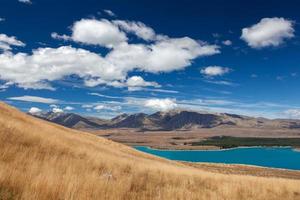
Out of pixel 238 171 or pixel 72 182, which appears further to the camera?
pixel 238 171

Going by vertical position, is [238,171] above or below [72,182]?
below

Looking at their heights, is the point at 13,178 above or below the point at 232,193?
above

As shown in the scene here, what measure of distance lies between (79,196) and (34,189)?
34.1 inches

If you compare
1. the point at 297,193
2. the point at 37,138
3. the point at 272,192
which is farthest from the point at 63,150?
the point at 297,193

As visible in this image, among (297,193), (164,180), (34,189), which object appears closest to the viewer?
(34,189)

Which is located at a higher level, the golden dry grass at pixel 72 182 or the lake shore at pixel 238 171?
the golden dry grass at pixel 72 182

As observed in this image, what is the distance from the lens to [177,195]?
1083 cm

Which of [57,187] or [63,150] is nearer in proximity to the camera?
[57,187]

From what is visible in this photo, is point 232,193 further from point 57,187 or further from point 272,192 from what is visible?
point 57,187

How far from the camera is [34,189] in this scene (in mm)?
6398

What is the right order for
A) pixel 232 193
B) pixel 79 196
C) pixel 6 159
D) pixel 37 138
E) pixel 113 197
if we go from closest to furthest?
1. pixel 79 196
2. pixel 113 197
3. pixel 6 159
4. pixel 232 193
5. pixel 37 138

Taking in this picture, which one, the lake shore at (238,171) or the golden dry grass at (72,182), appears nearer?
the golden dry grass at (72,182)

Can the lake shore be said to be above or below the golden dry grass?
below

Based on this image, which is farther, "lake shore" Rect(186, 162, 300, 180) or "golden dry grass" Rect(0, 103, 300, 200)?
"lake shore" Rect(186, 162, 300, 180)
